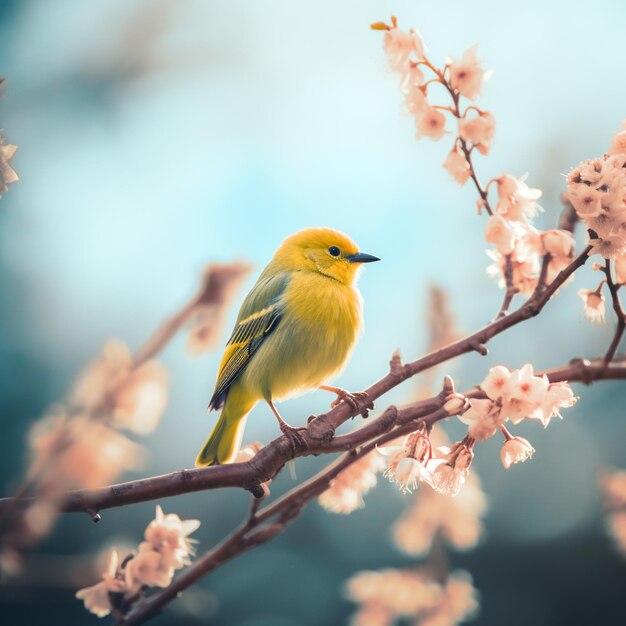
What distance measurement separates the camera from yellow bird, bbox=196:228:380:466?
2.54 metres

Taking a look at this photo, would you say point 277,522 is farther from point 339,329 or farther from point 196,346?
point 339,329

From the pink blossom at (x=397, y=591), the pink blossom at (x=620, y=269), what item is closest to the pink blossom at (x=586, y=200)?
the pink blossom at (x=620, y=269)

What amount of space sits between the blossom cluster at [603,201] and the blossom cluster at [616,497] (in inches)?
49.1

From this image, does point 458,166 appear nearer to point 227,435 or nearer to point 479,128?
point 479,128

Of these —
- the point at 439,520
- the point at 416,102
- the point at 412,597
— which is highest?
the point at 416,102

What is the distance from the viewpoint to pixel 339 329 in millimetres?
2564

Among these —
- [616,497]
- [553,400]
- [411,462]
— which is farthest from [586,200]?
[616,497]

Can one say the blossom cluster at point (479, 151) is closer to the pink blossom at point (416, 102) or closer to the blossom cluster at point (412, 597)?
the pink blossom at point (416, 102)

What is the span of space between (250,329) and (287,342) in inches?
10.3

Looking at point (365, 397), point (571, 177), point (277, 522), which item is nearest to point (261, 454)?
point (277, 522)

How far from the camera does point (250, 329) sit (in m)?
2.77

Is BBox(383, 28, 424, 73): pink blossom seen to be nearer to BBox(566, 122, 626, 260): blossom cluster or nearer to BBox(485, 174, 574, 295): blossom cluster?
BBox(485, 174, 574, 295): blossom cluster

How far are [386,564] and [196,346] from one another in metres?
4.00

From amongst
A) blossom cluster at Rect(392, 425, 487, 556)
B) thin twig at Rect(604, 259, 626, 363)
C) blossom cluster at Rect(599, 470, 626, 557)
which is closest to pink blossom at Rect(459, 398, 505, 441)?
thin twig at Rect(604, 259, 626, 363)
